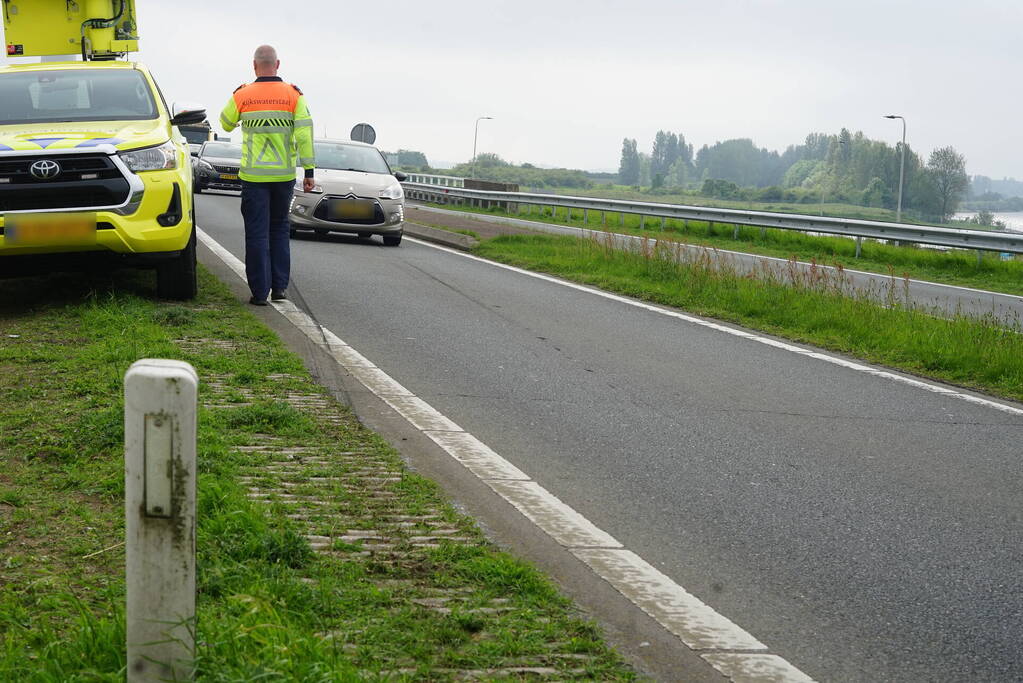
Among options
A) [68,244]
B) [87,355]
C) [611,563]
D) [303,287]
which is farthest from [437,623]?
[303,287]

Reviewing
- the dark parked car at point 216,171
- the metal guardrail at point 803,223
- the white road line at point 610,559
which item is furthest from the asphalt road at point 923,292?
the dark parked car at point 216,171

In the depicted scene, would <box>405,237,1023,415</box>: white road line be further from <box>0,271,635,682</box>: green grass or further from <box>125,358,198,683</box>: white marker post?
<box>125,358,198,683</box>: white marker post

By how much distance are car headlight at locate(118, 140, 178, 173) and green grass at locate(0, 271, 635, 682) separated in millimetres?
2697

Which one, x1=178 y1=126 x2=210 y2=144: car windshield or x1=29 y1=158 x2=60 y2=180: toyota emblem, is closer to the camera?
x1=29 y1=158 x2=60 y2=180: toyota emblem

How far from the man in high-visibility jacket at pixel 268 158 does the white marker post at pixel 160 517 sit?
741cm

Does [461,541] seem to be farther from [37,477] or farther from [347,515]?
[37,477]

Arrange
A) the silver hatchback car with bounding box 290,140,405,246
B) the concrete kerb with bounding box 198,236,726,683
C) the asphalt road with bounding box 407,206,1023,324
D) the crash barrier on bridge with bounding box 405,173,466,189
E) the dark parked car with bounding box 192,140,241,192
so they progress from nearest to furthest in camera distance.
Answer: the concrete kerb with bounding box 198,236,726,683 < the asphalt road with bounding box 407,206,1023,324 < the silver hatchback car with bounding box 290,140,405,246 < the dark parked car with bounding box 192,140,241,192 < the crash barrier on bridge with bounding box 405,173,466,189

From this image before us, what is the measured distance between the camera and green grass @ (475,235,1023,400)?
355 inches

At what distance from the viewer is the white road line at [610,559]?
3375mm

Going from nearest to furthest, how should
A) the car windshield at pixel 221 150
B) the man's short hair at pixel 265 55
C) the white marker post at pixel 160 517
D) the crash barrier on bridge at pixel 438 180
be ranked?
the white marker post at pixel 160 517 → the man's short hair at pixel 265 55 → the car windshield at pixel 221 150 → the crash barrier on bridge at pixel 438 180

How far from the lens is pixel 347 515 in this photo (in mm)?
Answer: 4320

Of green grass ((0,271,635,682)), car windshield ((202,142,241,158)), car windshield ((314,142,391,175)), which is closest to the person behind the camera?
green grass ((0,271,635,682))

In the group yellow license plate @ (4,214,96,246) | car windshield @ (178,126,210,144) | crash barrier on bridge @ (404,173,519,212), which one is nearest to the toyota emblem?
yellow license plate @ (4,214,96,246)

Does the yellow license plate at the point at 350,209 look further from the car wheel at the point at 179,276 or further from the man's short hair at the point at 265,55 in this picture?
the car wheel at the point at 179,276
